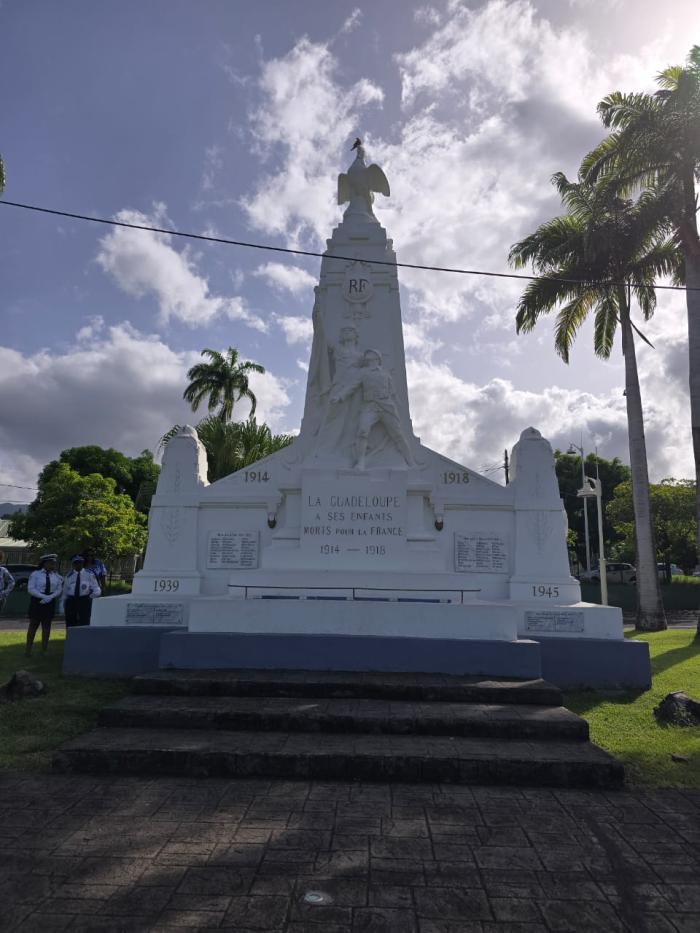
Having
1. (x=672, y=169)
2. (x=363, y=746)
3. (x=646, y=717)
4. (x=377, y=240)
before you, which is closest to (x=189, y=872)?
(x=363, y=746)

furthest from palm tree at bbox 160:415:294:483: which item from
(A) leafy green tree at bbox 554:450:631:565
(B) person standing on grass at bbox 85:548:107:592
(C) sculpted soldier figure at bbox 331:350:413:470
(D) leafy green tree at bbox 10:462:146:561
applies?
(A) leafy green tree at bbox 554:450:631:565

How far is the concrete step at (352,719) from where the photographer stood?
537cm

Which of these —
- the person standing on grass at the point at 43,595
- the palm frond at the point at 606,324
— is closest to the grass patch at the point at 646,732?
the person standing on grass at the point at 43,595

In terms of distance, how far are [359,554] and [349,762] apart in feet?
13.6

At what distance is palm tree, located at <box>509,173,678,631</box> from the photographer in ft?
50.8

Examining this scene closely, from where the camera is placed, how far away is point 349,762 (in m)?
4.73

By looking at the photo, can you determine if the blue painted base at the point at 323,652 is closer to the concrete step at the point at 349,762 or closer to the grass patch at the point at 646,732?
the grass patch at the point at 646,732

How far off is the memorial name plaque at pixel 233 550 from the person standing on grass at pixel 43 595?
264 cm

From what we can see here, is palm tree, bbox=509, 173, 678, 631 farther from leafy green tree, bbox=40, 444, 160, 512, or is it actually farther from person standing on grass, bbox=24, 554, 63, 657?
leafy green tree, bbox=40, 444, 160, 512

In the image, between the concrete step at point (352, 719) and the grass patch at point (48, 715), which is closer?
the grass patch at point (48, 715)

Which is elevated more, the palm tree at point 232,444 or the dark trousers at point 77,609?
the palm tree at point 232,444

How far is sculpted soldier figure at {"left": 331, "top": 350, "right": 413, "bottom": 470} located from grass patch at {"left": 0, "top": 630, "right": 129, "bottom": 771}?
4531mm

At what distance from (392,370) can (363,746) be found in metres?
6.28

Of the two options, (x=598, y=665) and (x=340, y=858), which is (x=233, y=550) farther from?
(x=340, y=858)
